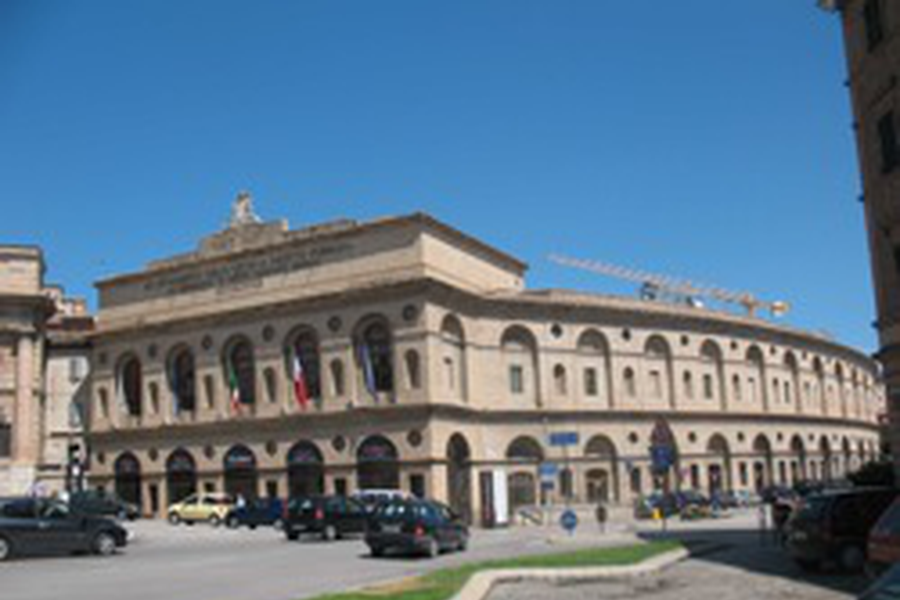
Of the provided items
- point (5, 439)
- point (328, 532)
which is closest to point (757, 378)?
point (328, 532)

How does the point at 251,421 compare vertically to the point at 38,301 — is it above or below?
below

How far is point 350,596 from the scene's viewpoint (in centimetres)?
1675

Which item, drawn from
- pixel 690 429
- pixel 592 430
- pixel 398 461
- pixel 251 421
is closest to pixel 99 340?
pixel 251 421

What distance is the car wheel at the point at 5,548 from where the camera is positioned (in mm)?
27094

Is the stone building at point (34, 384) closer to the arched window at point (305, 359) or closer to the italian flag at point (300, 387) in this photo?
the arched window at point (305, 359)

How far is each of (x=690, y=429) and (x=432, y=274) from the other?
19.7 metres

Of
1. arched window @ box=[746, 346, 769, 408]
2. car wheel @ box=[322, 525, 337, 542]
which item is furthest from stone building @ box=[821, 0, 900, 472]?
arched window @ box=[746, 346, 769, 408]

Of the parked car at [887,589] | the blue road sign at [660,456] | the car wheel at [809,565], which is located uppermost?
the blue road sign at [660,456]

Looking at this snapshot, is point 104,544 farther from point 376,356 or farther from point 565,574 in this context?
point 376,356

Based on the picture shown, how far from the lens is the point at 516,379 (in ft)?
177

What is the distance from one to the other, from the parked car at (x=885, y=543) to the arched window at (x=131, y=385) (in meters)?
49.3

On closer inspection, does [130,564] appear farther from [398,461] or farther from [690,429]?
[690,429]

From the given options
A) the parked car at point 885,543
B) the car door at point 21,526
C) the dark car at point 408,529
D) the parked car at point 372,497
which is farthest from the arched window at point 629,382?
the parked car at point 885,543

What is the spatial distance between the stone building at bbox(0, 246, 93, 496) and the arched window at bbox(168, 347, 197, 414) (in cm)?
615
